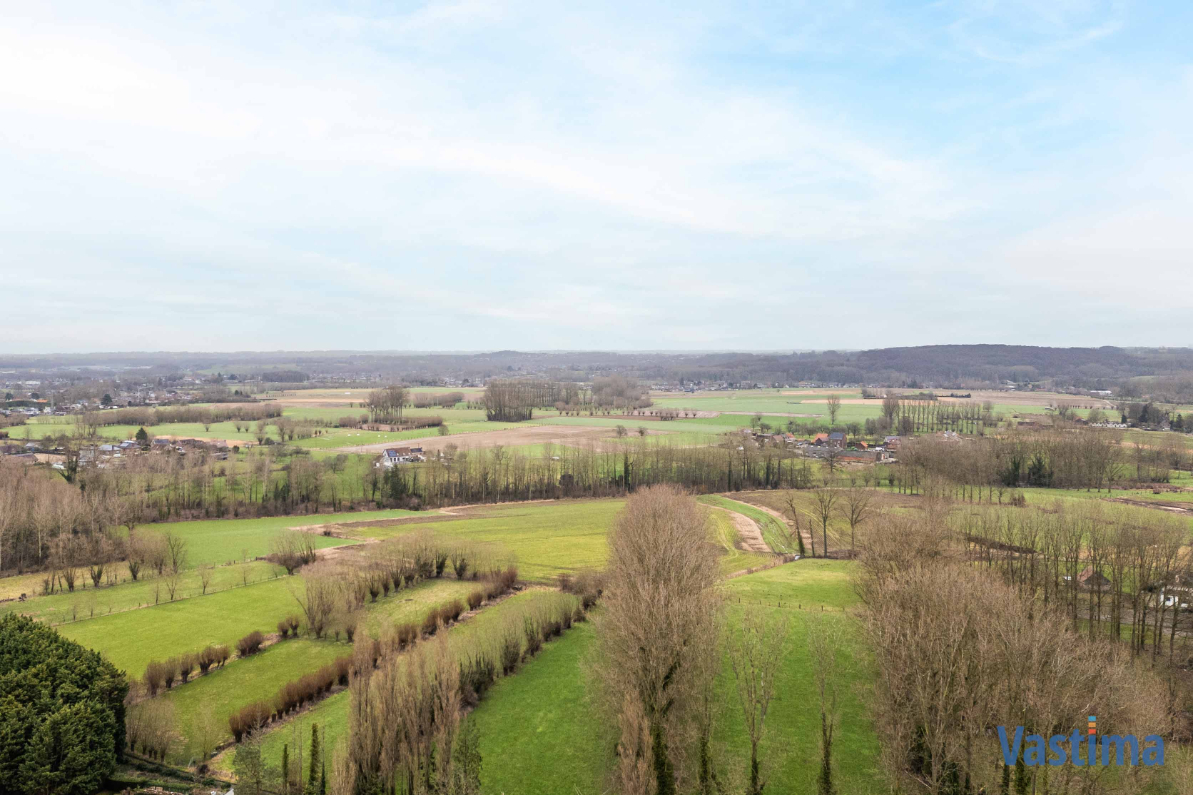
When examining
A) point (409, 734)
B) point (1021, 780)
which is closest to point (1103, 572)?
point (1021, 780)

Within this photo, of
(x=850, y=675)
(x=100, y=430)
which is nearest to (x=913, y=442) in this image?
(x=850, y=675)

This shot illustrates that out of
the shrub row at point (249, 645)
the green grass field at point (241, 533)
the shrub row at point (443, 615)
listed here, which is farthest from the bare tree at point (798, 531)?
the shrub row at point (249, 645)

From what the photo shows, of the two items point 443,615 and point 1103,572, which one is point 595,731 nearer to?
point 443,615

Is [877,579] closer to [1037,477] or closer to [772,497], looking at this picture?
[772,497]

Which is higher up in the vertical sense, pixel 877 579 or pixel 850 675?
pixel 877 579

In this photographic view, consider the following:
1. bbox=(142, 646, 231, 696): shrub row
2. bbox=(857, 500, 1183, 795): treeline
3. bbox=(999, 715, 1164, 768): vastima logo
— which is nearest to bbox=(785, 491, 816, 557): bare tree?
bbox=(857, 500, 1183, 795): treeline

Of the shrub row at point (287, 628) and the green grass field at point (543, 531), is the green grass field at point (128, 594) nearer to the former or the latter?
the shrub row at point (287, 628)
